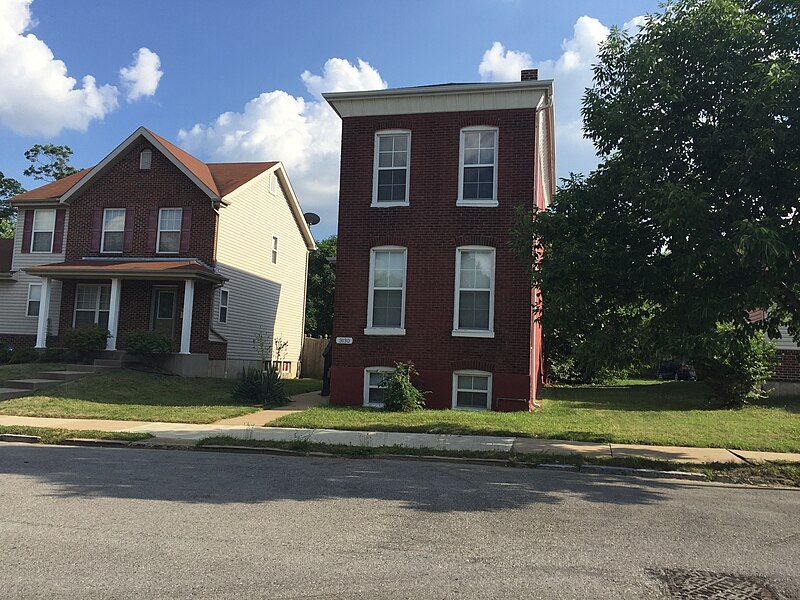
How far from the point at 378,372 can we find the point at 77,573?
12260mm

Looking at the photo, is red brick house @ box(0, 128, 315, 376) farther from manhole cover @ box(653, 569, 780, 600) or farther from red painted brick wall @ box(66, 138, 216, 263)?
manhole cover @ box(653, 569, 780, 600)

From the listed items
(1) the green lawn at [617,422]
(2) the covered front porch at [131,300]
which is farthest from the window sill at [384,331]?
(2) the covered front porch at [131,300]

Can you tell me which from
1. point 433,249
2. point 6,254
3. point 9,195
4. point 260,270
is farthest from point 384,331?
point 9,195

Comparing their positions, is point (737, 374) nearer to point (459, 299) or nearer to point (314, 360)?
point (459, 299)

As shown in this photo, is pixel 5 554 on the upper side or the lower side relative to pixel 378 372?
lower

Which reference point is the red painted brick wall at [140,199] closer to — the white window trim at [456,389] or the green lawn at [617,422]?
the green lawn at [617,422]

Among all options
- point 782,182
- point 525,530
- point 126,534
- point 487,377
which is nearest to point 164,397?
point 487,377

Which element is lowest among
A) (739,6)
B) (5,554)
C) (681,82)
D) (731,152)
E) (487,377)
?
(5,554)

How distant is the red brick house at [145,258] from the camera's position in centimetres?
2277

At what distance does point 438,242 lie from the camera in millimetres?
16734

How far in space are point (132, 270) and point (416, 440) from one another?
13.9 metres

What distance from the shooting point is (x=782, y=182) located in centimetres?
912

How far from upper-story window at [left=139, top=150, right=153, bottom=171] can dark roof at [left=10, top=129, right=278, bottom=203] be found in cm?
67

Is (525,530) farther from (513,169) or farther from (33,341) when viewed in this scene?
(33,341)
